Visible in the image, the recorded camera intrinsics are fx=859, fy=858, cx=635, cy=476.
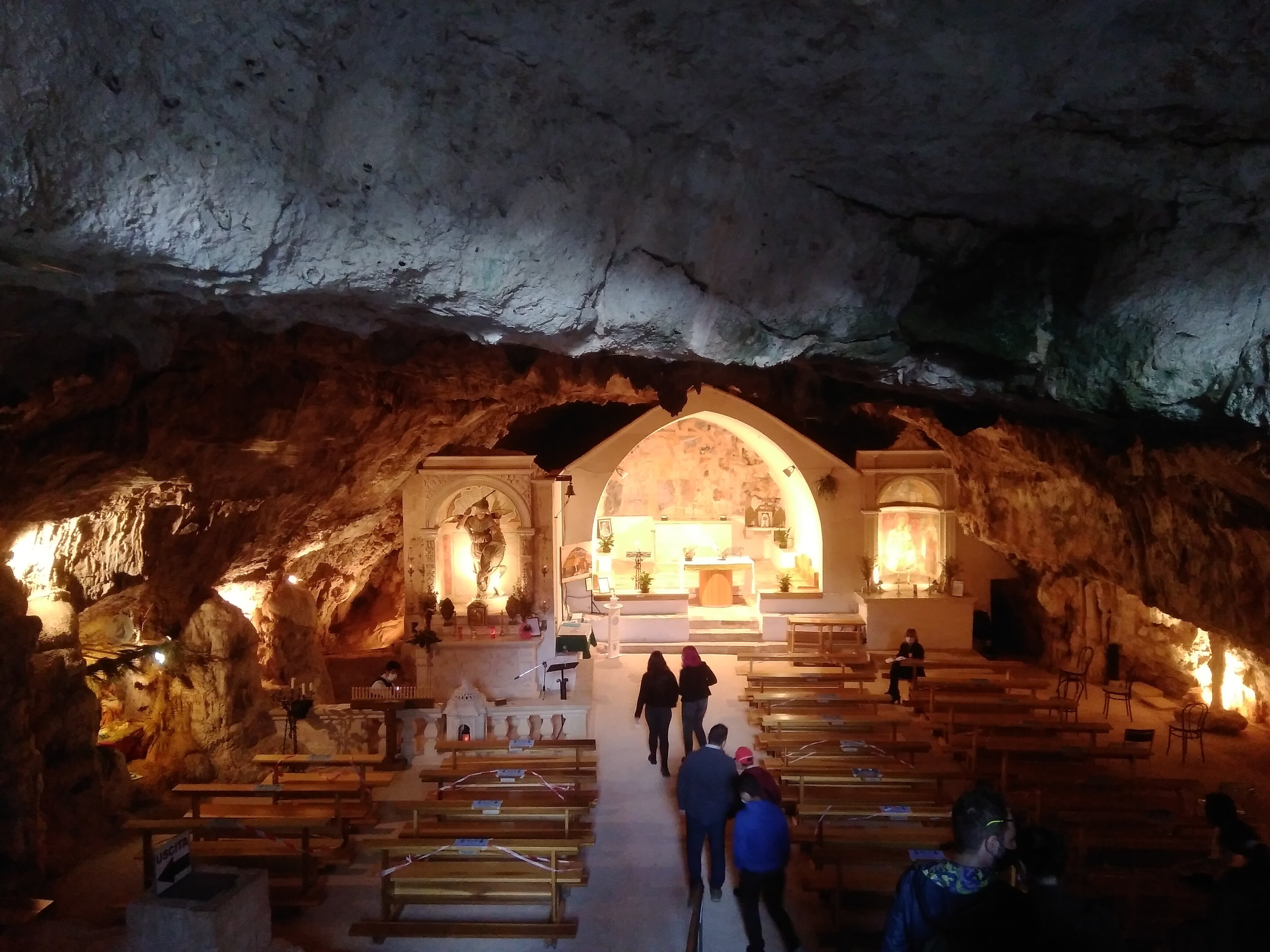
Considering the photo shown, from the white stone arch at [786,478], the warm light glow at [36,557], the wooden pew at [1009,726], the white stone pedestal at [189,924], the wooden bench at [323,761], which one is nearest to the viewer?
the white stone pedestal at [189,924]

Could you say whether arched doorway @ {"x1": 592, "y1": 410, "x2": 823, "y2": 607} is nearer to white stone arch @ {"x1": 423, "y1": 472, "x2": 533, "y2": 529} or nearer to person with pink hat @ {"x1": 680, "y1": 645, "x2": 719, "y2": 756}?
white stone arch @ {"x1": 423, "y1": 472, "x2": 533, "y2": 529}

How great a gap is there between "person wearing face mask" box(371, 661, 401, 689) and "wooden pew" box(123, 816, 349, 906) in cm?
371

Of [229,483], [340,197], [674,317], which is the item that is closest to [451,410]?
[229,483]

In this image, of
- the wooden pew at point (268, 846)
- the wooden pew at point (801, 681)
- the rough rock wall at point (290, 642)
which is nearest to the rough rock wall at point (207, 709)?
the rough rock wall at point (290, 642)

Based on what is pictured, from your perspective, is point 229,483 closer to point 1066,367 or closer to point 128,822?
point 128,822

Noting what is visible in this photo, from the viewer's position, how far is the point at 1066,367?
19.9ft

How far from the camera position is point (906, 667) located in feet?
42.6

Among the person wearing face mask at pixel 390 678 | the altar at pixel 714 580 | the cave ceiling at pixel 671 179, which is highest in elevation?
the cave ceiling at pixel 671 179

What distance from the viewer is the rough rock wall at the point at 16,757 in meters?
7.53

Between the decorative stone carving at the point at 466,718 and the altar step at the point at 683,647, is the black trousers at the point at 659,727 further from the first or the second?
the altar step at the point at 683,647

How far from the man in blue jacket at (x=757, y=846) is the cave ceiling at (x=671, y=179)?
301 cm

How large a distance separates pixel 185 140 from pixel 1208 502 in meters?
9.22

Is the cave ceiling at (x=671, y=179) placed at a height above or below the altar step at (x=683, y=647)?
above

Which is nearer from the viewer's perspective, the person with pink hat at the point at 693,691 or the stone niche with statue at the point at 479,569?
the person with pink hat at the point at 693,691
